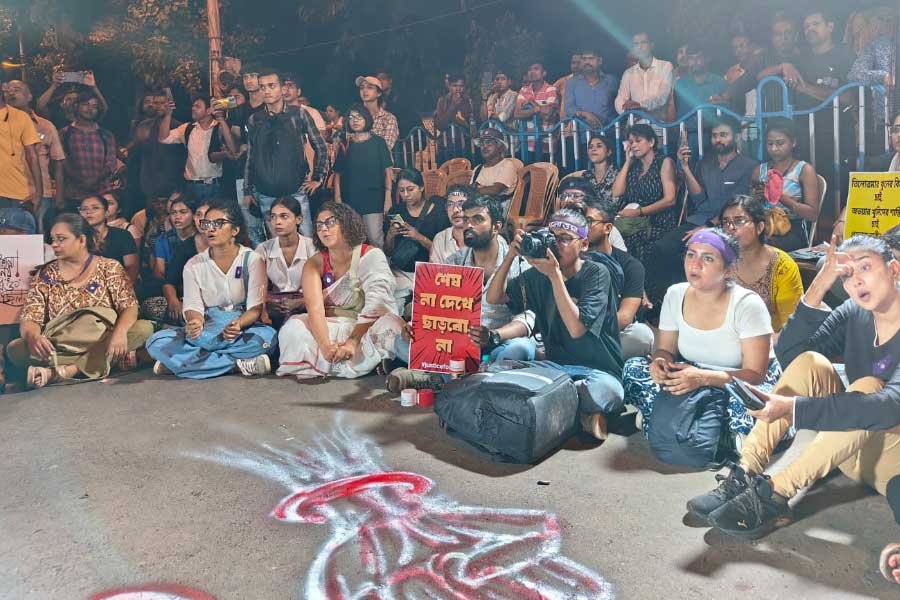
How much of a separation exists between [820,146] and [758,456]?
2350mm

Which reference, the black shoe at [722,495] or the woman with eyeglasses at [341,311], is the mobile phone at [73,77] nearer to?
the woman with eyeglasses at [341,311]

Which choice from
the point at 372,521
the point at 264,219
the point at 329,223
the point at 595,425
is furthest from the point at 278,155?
the point at 372,521

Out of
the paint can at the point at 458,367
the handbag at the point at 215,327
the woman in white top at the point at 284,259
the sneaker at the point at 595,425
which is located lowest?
the sneaker at the point at 595,425

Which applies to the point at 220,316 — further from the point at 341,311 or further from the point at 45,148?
the point at 45,148

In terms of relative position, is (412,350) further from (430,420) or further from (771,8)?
(771,8)

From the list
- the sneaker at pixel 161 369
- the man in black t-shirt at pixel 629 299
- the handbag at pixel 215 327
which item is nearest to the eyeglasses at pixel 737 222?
the man in black t-shirt at pixel 629 299

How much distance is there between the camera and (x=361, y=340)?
6250 millimetres

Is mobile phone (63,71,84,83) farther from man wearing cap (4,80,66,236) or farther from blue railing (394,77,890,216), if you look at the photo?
blue railing (394,77,890,216)

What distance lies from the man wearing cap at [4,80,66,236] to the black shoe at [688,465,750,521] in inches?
262

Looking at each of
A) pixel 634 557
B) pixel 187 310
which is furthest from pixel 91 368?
pixel 634 557

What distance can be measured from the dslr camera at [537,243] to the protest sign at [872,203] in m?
1.68

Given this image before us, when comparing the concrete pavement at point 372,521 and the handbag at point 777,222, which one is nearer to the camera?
the concrete pavement at point 372,521

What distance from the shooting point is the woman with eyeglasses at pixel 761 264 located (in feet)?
15.3

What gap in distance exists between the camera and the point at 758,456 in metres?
3.57
